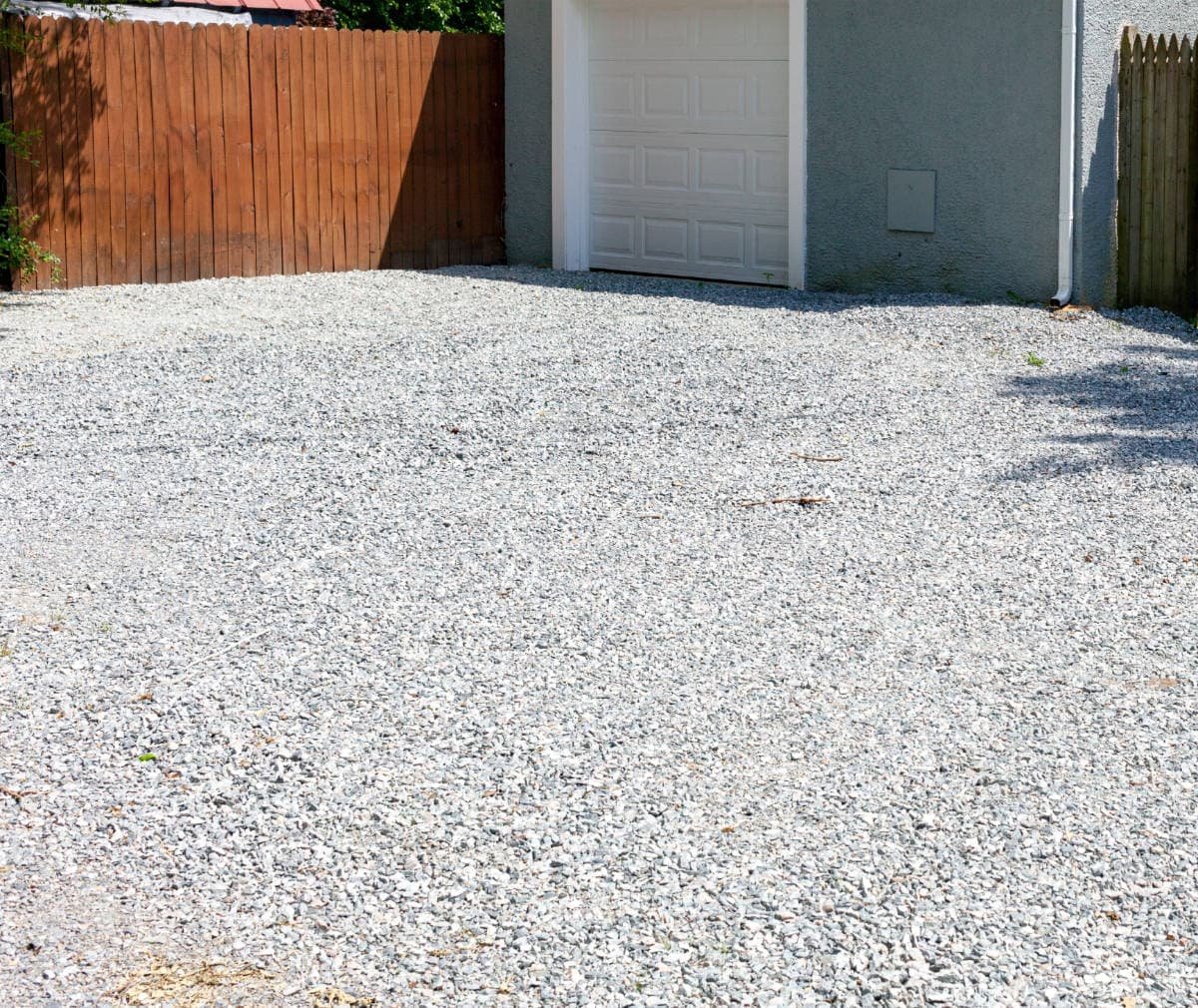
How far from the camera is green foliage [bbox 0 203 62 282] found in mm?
Result: 12328

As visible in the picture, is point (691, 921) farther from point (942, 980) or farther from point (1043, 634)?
point (1043, 634)

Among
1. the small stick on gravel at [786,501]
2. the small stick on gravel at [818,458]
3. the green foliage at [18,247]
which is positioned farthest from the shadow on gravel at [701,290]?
the small stick on gravel at [786,501]

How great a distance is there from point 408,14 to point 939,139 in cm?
1429

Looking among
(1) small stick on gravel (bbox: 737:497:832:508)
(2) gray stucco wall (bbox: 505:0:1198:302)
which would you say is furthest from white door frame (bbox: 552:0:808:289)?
(1) small stick on gravel (bbox: 737:497:832:508)

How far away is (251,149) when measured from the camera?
1384 cm

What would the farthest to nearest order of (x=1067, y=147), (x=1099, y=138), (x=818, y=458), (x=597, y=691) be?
1. (x=1099, y=138)
2. (x=1067, y=147)
3. (x=818, y=458)
4. (x=597, y=691)

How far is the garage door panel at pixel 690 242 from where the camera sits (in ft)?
45.5

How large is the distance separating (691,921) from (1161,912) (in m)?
0.98

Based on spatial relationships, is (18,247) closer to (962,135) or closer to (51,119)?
(51,119)

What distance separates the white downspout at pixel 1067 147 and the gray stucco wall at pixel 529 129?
4.95 m

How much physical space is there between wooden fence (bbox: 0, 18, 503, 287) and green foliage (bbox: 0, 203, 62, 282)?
0.16 m

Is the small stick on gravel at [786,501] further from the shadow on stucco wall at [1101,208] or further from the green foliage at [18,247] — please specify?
the green foliage at [18,247]

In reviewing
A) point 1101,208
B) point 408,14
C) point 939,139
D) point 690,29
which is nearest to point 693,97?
point 690,29

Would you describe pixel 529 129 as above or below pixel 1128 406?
above
